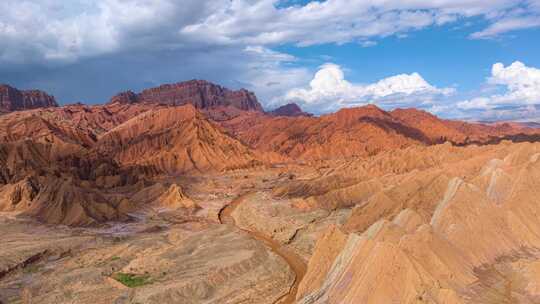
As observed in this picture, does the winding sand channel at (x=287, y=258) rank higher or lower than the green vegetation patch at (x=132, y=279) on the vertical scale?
lower

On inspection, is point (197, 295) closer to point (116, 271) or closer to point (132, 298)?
point (132, 298)

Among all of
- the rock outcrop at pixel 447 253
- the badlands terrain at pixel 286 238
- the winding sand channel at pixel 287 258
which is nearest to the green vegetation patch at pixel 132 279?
the badlands terrain at pixel 286 238

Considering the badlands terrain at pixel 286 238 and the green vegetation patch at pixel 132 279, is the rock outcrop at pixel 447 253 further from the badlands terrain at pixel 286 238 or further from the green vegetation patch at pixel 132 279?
the green vegetation patch at pixel 132 279

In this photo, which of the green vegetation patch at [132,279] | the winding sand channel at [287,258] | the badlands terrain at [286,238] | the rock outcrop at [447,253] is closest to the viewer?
the rock outcrop at [447,253]

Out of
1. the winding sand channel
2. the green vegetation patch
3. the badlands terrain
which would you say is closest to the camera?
the badlands terrain

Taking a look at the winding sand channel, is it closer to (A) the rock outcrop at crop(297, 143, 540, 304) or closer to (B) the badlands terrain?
(B) the badlands terrain

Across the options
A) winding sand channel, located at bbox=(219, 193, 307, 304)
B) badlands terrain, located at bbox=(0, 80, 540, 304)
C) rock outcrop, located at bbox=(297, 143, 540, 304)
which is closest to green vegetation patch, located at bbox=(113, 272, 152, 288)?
badlands terrain, located at bbox=(0, 80, 540, 304)

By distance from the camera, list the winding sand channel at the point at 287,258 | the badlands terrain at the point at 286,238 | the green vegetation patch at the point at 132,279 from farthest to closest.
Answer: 1. the green vegetation patch at the point at 132,279
2. the winding sand channel at the point at 287,258
3. the badlands terrain at the point at 286,238

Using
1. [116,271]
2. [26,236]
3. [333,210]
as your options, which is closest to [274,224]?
[333,210]

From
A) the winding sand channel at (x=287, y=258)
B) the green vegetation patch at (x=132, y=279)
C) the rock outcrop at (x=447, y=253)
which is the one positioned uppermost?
the rock outcrop at (x=447, y=253)
